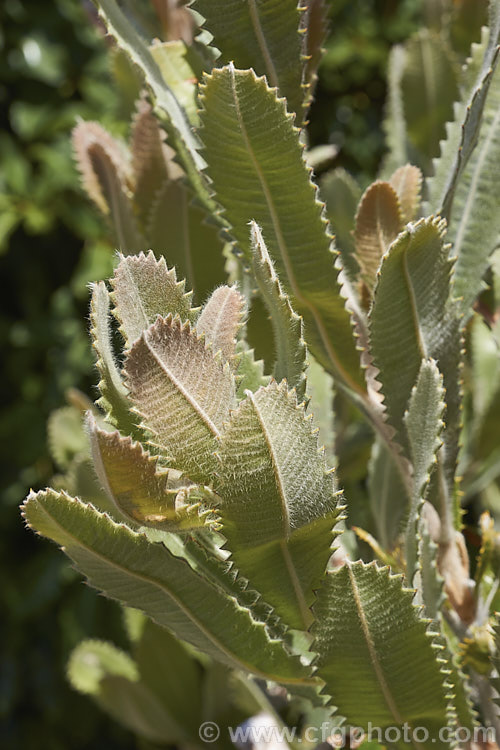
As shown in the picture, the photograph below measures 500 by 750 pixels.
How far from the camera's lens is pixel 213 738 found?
104 centimetres

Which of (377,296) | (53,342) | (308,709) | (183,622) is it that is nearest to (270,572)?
(183,622)

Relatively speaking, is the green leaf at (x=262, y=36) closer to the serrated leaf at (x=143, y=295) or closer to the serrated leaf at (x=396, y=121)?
the serrated leaf at (x=143, y=295)

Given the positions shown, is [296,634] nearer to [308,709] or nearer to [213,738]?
[308,709]

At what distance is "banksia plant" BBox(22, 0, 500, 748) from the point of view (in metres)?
0.50

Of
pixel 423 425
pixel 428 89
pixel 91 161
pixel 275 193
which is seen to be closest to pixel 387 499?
pixel 423 425

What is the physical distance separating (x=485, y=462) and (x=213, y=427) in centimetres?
61

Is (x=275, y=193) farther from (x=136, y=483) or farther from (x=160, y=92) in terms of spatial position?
(x=136, y=483)

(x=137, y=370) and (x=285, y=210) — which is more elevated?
(x=285, y=210)

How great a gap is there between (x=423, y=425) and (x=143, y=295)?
0.22 meters

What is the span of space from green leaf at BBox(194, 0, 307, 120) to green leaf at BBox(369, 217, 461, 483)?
0.17 m

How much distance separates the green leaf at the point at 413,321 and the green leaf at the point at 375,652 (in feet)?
0.47

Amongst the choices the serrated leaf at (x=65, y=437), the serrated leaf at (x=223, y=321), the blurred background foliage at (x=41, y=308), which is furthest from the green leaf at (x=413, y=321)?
the blurred background foliage at (x=41, y=308)

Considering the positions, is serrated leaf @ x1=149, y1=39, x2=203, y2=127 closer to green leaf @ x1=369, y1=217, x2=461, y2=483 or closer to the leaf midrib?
green leaf @ x1=369, y1=217, x2=461, y2=483

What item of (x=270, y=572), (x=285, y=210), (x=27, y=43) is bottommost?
(x=270, y=572)
